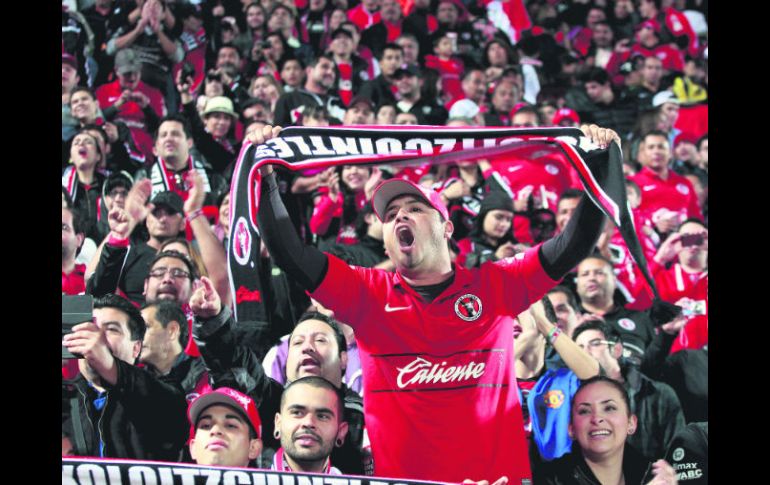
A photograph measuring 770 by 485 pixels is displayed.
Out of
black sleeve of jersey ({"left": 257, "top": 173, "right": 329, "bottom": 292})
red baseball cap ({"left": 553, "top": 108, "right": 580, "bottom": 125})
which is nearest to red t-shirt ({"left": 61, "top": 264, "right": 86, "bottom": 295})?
black sleeve of jersey ({"left": 257, "top": 173, "right": 329, "bottom": 292})

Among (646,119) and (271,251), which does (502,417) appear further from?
(646,119)

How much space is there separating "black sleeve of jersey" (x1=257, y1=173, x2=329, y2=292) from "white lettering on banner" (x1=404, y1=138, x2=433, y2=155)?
669 millimetres

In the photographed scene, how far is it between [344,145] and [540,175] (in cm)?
162

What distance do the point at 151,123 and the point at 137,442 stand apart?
2.10 m

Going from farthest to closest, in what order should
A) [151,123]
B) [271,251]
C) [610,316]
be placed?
[151,123], [610,316], [271,251]

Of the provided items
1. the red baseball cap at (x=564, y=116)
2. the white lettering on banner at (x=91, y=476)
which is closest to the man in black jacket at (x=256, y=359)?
the white lettering on banner at (x=91, y=476)

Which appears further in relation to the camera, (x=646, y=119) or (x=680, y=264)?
(x=646, y=119)

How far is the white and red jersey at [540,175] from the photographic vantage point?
526cm

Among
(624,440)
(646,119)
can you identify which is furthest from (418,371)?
(646,119)

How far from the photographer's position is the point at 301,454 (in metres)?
4.11

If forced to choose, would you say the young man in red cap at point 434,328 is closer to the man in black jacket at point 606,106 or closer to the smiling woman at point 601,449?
the smiling woman at point 601,449

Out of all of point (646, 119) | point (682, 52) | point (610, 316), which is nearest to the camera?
point (610, 316)

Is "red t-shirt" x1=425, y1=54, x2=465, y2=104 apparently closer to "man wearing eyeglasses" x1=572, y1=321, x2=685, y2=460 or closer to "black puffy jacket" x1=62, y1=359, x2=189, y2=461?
"man wearing eyeglasses" x1=572, y1=321, x2=685, y2=460

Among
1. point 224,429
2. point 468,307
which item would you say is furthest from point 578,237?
→ point 224,429
